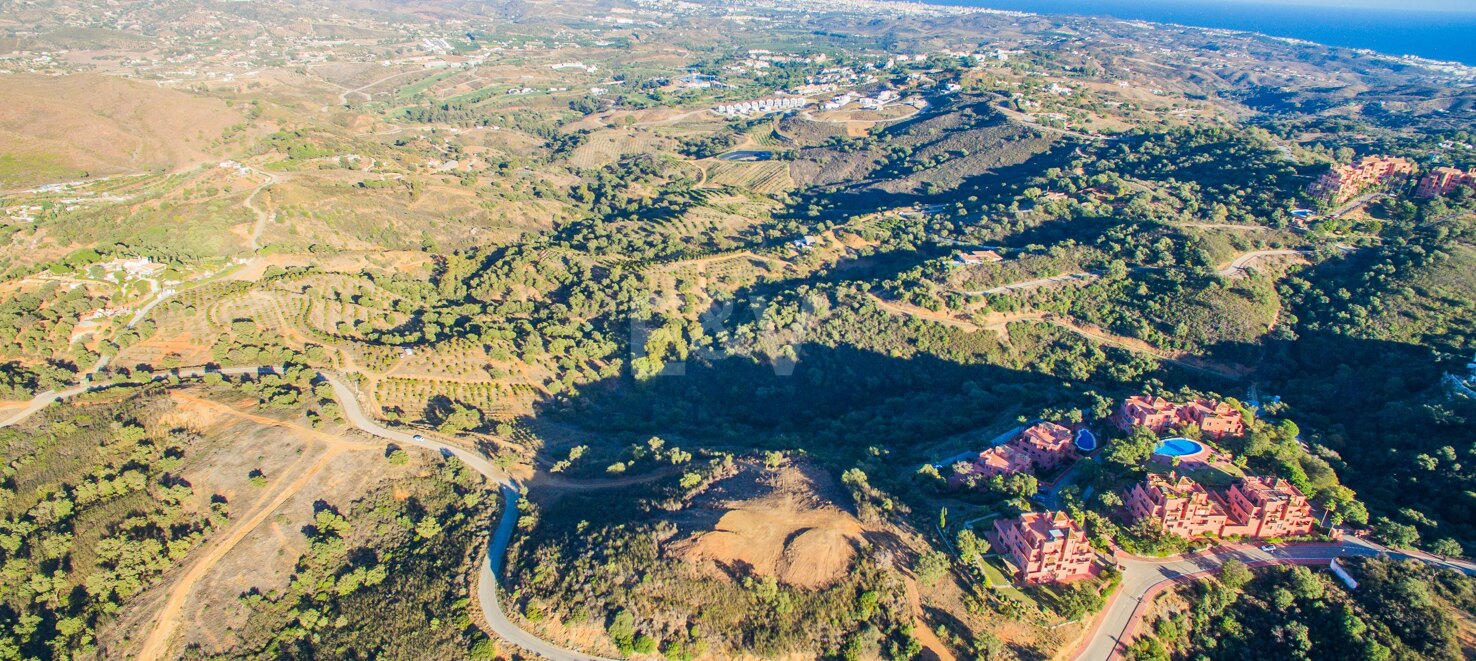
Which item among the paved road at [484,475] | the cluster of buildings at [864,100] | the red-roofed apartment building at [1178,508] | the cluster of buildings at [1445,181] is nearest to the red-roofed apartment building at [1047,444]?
the red-roofed apartment building at [1178,508]

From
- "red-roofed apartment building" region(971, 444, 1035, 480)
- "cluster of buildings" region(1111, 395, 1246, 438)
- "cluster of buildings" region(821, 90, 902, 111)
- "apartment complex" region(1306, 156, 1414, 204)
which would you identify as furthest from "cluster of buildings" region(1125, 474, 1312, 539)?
"cluster of buildings" region(821, 90, 902, 111)

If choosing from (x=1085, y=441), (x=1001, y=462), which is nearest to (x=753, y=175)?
(x=1085, y=441)

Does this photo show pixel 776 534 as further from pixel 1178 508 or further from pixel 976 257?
pixel 976 257

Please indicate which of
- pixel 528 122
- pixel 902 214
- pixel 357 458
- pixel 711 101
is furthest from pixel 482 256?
pixel 711 101

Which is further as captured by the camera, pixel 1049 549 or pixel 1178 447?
pixel 1178 447

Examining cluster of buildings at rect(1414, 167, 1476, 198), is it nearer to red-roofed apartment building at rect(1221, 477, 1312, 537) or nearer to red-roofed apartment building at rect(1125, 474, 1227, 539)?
red-roofed apartment building at rect(1221, 477, 1312, 537)

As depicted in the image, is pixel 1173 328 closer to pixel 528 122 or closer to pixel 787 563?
pixel 787 563

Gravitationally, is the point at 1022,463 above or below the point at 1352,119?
below

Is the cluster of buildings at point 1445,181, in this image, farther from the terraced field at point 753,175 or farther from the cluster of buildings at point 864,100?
the cluster of buildings at point 864,100
